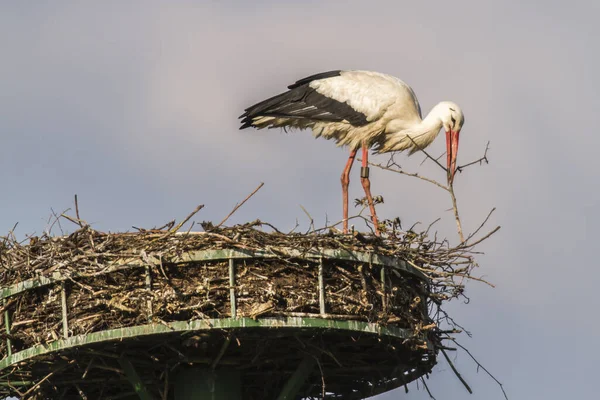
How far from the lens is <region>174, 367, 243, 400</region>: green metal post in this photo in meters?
12.0

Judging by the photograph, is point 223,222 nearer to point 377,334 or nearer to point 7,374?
point 377,334

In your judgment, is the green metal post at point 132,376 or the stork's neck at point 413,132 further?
the stork's neck at point 413,132

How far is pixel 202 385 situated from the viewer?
12.0 m

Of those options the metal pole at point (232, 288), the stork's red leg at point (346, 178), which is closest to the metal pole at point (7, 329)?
the metal pole at point (232, 288)

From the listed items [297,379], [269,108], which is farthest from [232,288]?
[269,108]

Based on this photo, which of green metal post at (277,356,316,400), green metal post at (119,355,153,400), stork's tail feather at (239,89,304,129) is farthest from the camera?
stork's tail feather at (239,89,304,129)

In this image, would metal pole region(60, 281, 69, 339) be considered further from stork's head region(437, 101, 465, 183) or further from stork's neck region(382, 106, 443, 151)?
stork's head region(437, 101, 465, 183)

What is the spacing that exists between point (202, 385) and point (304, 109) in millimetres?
4248

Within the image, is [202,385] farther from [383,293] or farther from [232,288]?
[383,293]

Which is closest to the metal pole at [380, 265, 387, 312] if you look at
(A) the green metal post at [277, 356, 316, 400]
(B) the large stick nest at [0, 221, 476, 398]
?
(B) the large stick nest at [0, 221, 476, 398]

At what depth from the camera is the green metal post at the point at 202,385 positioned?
12016 millimetres

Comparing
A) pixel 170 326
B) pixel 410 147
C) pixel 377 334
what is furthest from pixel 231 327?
pixel 410 147

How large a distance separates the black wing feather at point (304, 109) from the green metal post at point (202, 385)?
386cm

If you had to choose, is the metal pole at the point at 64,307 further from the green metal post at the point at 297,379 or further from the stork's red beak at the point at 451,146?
the stork's red beak at the point at 451,146
